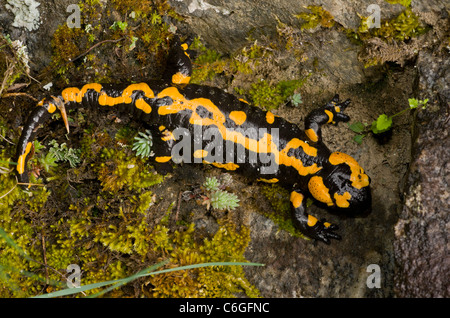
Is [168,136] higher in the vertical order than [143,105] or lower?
lower

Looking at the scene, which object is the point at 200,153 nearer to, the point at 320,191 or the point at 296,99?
the point at 296,99

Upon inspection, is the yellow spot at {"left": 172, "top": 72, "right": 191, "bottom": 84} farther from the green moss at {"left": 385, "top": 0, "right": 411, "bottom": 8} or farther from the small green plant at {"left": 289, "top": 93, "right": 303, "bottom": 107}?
the green moss at {"left": 385, "top": 0, "right": 411, "bottom": 8}

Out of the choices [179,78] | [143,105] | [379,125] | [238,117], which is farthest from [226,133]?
[379,125]

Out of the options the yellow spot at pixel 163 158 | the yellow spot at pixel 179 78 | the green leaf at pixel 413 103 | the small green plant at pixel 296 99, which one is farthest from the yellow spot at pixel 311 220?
the yellow spot at pixel 179 78

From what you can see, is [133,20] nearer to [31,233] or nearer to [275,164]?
[275,164]

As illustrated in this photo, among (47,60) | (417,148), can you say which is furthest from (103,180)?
(417,148)

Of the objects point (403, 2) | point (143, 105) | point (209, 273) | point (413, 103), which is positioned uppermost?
point (403, 2)
